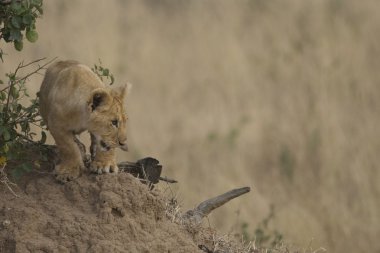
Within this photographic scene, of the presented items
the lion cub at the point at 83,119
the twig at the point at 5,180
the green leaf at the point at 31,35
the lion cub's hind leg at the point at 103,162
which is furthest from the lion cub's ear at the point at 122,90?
the twig at the point at 5,180

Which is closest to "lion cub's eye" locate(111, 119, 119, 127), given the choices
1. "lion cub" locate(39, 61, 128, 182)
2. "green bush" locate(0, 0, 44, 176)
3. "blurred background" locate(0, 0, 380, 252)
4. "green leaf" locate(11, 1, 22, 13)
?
"lion cub" locate(39, 61, 128, 182)

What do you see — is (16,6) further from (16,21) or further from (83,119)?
(83,119)

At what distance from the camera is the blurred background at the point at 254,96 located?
1391 cm

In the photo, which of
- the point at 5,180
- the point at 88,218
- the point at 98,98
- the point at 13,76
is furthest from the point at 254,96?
the point at 88,218

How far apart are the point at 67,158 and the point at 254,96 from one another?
9.01 meters

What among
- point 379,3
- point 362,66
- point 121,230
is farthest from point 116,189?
point 379,3

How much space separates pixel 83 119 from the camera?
23.1 feet

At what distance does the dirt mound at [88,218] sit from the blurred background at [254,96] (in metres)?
6.13

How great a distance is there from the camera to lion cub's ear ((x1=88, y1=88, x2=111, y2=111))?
693 cm

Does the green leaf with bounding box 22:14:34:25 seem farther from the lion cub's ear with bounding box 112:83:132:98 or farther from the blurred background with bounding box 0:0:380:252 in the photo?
the blurred background with bounding box 0:0:380:252

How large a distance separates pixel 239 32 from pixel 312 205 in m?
4.61

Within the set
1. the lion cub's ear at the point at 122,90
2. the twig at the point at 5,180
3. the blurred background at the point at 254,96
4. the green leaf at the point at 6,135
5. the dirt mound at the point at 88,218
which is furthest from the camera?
the blurred background at the point at 254,96

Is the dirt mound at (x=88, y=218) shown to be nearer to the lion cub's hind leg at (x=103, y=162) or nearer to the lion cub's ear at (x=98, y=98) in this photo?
the lion cub's hind leg at (x=103, y=162)

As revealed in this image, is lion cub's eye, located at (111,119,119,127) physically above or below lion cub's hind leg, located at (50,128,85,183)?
above
